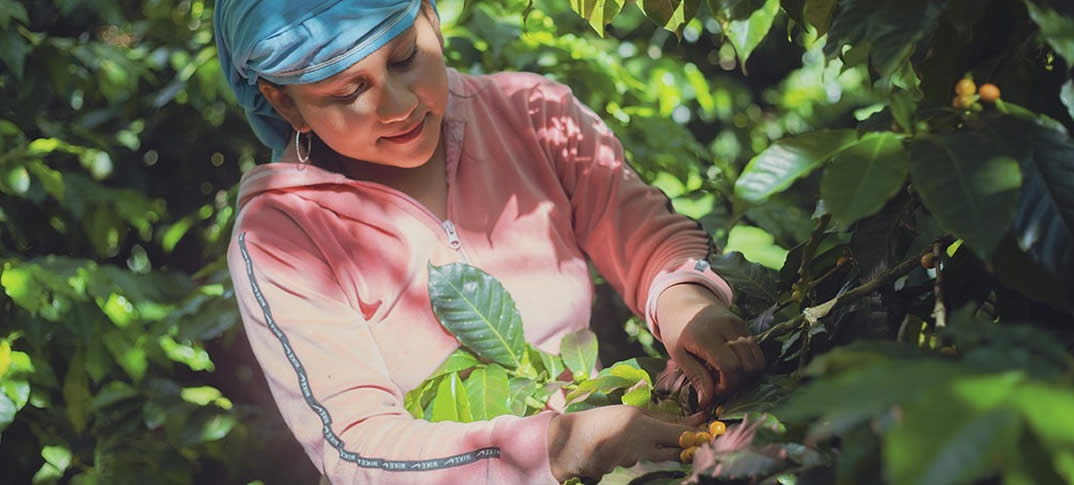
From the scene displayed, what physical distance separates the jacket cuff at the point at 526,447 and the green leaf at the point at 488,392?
136mm

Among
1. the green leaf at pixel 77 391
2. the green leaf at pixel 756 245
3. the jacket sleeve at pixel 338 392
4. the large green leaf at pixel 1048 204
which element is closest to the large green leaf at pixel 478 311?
the jacket sleeve at pixel 338 392

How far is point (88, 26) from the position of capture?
3258mm

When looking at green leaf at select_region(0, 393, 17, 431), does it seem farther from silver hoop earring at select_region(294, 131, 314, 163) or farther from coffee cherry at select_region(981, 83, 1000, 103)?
coffee cherry at select_region(981, 83, 1000, 103)

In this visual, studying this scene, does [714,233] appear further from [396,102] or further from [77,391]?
[77,391]

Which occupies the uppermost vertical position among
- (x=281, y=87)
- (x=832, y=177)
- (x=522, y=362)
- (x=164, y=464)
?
(x=832, y=177)

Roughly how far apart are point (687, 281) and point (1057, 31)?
2.64ft

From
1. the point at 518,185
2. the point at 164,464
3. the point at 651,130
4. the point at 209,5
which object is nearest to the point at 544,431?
the point at 518,185

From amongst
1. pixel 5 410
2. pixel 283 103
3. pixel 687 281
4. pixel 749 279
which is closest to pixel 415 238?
pixel 283 103

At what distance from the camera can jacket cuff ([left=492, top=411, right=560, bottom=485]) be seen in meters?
1.36

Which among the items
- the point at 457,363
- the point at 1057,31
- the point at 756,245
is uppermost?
the point at 1057,31

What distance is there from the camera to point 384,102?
157 cm

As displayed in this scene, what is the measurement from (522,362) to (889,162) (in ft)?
2.76

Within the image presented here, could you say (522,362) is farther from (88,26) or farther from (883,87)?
(88,26)

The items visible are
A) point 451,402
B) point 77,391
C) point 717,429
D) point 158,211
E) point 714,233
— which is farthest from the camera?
point 158,211
